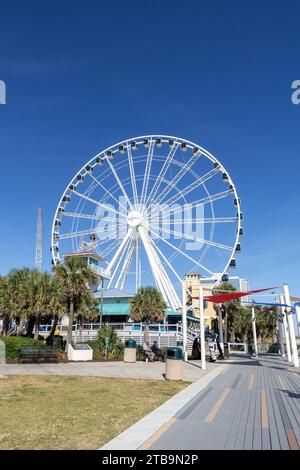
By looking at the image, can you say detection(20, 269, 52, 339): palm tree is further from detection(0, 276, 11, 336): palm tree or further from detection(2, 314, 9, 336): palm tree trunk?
detection(2, 314, 9, 336): palm tree trunk

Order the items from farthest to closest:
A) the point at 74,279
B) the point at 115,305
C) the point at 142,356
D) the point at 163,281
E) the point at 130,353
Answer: the point at 115,305, the point at 163,281, the point at 74,279, the point at 142,356, the point at 130,353

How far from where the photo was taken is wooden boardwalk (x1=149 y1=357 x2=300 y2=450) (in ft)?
20.8

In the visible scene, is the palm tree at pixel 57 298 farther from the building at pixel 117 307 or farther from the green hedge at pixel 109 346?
the building at pixel 117 307

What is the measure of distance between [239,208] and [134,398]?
29.9m

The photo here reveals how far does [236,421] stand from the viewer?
7914 millimetres

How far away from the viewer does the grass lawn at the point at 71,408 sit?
6.65 meters

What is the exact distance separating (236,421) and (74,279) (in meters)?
23.4

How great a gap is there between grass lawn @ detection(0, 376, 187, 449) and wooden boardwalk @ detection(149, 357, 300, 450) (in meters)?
1.03

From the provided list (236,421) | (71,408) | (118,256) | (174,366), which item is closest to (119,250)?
(118,256)

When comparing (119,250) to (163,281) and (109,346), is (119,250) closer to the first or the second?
(163,281)

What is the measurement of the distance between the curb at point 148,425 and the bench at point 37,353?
12257mm

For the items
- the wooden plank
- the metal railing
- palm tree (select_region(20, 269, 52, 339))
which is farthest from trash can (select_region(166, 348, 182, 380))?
the metal railing
